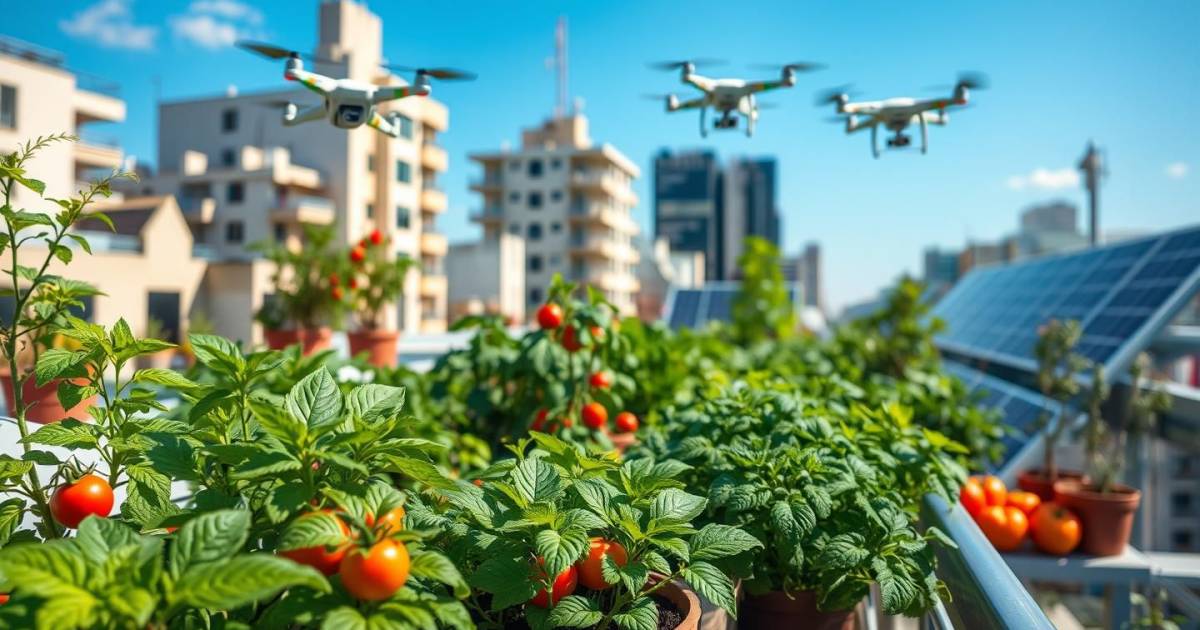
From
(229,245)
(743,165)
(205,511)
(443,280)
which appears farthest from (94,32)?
(743,165)

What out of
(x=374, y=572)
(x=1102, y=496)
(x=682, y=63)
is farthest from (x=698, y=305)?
(x=374, y=572)

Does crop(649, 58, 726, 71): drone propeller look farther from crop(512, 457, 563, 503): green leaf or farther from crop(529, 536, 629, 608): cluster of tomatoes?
crop(529, 536, 629, 608): cluster of tomatoes

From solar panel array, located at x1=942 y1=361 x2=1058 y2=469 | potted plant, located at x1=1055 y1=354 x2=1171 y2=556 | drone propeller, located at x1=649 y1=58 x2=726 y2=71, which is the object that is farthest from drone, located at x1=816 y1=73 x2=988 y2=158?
solar panel array, located at x1=942 y1=361 x2=1058 y2=469

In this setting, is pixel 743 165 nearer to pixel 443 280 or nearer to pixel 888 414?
pixel 443 280

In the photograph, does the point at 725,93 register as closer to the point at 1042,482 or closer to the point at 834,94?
the point at 834,94

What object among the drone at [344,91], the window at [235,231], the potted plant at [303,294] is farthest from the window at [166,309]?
the drone at [344,91]
